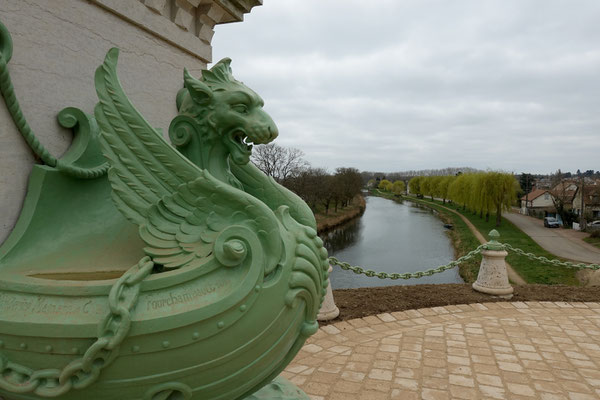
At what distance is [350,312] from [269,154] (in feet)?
96.9

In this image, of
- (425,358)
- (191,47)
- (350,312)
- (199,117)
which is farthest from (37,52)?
(350,312)

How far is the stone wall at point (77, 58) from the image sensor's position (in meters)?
2.04

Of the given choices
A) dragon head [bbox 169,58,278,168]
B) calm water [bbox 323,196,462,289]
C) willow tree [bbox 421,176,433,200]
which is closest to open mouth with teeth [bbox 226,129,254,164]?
dragon head [bbox 169,58,278,168]

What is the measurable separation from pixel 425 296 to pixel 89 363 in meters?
5.95

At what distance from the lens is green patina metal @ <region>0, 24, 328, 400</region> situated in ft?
5.45

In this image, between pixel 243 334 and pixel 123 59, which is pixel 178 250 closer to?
pixel 243 334

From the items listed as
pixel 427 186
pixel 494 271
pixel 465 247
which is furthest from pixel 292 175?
pixel 427 186

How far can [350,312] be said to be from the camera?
591 centimetres

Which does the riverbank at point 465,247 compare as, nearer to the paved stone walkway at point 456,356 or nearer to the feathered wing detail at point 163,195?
the paved stone walkway at point 456,356

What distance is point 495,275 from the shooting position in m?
6.81

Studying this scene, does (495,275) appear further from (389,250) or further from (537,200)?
(537,200)

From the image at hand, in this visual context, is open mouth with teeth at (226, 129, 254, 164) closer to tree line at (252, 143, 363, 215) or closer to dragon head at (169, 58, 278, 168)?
dragon head at (169, 58, 278, 168)

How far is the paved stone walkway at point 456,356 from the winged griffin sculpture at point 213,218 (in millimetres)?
2058

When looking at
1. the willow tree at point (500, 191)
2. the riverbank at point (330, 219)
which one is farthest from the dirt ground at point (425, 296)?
the willow tree at point (500, 191)
